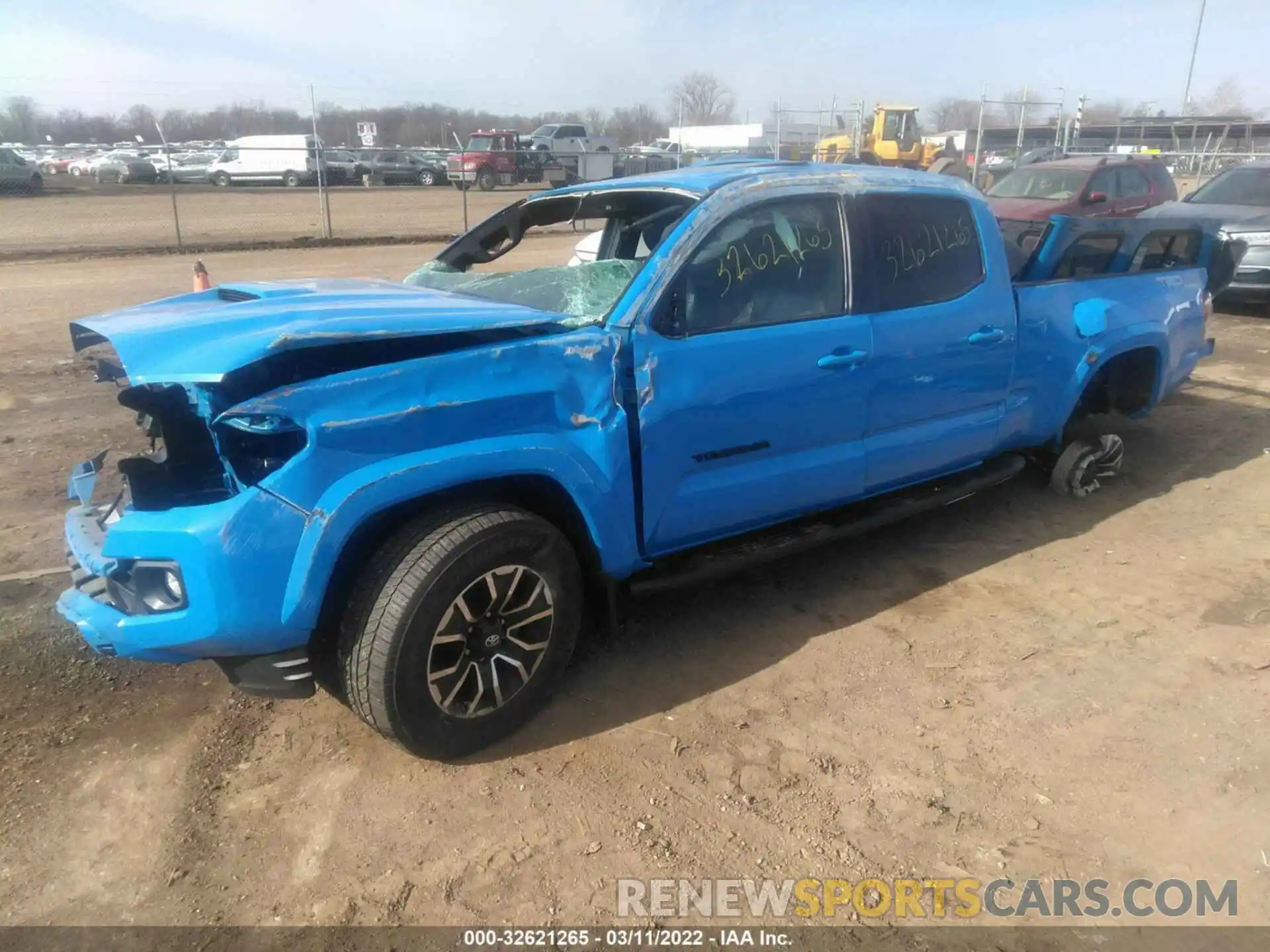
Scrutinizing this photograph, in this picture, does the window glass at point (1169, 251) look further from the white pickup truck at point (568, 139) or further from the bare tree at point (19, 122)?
the bare tree at point (19, 122)

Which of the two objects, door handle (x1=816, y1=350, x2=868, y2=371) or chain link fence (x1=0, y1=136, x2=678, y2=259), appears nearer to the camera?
door handle (x1=816, y1=350, x2=868, y2=371)

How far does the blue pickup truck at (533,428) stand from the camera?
2.62 m

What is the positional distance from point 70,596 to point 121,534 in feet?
1.51

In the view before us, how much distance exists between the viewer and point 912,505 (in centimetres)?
416

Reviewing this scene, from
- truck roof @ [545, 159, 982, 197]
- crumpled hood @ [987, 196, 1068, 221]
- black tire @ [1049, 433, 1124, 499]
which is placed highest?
truck roof @ [545, 159, 982, 197]

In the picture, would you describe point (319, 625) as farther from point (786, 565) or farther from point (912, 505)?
point (912, 505)

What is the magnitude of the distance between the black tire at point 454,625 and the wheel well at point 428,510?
0.06 m

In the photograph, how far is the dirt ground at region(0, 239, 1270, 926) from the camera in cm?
254

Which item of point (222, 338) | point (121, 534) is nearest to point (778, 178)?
point (222, 338)

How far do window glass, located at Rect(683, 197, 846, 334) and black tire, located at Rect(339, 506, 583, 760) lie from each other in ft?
3.35

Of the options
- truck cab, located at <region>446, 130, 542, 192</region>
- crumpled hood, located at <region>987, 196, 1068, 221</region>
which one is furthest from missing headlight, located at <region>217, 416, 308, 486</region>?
truck cab, located at <region>446, 130, 542, 192</region>

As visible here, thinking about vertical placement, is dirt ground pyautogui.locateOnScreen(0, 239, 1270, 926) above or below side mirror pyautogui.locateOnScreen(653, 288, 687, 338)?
below

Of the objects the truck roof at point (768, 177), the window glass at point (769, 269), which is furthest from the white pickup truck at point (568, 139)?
the window glass at point (769, 269)

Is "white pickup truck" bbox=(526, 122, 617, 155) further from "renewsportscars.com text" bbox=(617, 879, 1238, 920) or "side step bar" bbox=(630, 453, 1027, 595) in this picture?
"renewsportscars.com text" bbox=(617, 879, 1238, 920)
